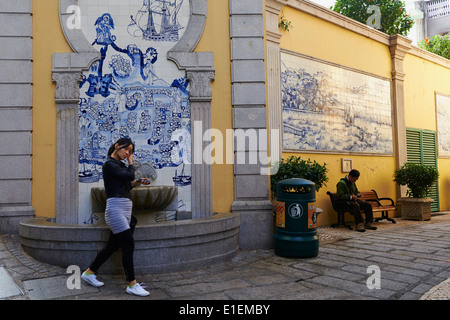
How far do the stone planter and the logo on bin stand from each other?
597 cm

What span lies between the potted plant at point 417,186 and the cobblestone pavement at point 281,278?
13.1 feet

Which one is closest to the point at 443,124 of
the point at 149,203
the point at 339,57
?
the point at 339,57

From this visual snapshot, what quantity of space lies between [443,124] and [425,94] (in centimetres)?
159

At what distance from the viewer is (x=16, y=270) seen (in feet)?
13.9

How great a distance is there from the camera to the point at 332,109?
8750 mm

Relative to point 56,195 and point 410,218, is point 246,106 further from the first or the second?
point 410,218

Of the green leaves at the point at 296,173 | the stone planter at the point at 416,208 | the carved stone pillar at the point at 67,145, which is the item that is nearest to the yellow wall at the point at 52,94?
the carved stone pillar at the point at 67,145

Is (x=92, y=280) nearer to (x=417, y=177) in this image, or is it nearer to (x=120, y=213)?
(x=120, y=213)

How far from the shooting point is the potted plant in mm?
9445

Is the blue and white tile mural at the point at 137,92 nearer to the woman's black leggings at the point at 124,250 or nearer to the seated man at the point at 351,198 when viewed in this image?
the woman's black leggings at the point at 124,250

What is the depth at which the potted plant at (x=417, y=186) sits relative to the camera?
944 cm

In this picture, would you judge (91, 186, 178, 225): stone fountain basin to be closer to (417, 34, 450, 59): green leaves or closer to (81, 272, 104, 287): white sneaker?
(81, 272, 104, 287): white sneaker

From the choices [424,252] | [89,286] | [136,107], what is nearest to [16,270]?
[89,286]
